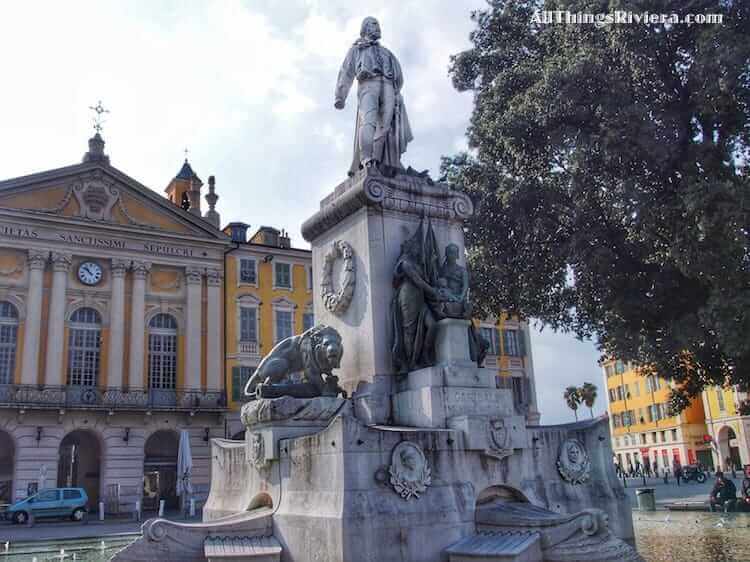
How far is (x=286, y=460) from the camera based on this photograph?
732 centimetres

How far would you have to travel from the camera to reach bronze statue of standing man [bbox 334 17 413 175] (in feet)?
31.8

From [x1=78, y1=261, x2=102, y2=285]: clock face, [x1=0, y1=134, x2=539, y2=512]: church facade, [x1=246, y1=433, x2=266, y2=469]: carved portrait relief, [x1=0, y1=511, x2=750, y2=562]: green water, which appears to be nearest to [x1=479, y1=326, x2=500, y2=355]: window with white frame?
[x1=0, y1=134, x2=539, y2=512]: church facade

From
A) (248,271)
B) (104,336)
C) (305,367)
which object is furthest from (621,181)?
(248,271)

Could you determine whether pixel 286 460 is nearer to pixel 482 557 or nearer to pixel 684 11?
pixel 482 557

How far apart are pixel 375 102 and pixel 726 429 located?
63.3 metres

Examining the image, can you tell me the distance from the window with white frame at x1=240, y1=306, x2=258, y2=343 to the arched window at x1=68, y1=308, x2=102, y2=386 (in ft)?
26.0

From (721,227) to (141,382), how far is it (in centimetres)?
3212

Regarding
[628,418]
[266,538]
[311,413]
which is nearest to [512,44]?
[311,413]

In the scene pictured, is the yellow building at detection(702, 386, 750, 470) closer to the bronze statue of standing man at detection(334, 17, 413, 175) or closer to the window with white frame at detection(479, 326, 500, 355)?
the window with white frame at detection(479, 326, 500, 355)

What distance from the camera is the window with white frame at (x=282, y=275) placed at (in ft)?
146

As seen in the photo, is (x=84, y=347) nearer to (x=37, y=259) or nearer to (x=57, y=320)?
(x=57, y=320)

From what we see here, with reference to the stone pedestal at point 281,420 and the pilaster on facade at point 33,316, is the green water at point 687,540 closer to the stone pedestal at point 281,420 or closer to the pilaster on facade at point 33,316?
the stone pedestal at point 281,420

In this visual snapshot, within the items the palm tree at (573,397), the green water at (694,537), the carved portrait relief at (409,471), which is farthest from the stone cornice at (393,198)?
the palm tree at (573,397)

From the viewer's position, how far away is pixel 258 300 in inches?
1716
